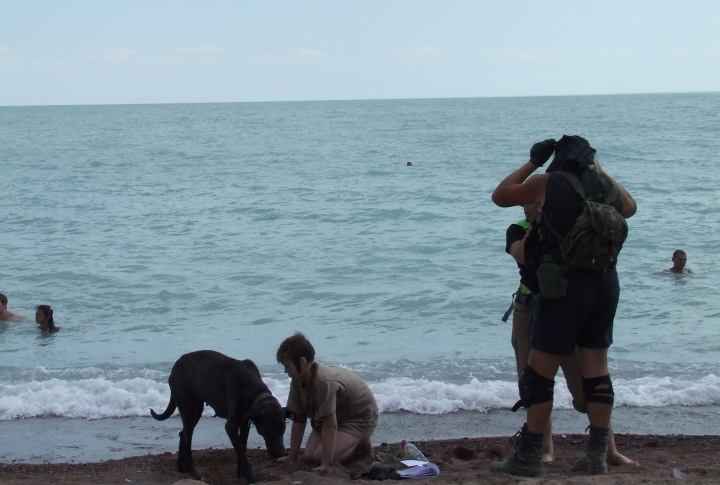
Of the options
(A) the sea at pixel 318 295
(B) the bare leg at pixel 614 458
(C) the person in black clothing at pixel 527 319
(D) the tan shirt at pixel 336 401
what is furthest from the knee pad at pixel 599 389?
(A) the sea at pixel 318 295

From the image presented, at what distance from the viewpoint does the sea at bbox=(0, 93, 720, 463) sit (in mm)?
7176

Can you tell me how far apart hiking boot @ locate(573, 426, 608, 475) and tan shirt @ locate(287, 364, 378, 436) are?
1.47m

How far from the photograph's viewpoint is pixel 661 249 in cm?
1630

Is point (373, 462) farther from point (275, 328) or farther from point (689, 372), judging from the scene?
point (275, 328)

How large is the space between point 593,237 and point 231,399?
2.28m

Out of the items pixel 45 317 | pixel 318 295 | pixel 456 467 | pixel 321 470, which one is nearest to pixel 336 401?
pixel 321 470

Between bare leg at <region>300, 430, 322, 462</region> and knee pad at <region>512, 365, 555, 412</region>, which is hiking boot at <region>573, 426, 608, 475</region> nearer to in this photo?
knee pad at <region>512, 365, 555, 412</region>

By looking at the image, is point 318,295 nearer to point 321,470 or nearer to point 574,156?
point 321,470

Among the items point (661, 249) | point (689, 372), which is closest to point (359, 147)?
point (661, 249)

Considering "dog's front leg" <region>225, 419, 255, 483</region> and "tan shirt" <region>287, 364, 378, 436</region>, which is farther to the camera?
"tan shirt" <region>287, 364, 378, 436</region>

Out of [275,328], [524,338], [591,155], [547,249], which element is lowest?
[275,328]

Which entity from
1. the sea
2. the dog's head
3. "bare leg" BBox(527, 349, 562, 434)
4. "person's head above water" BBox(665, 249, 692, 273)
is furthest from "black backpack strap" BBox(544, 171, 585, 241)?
"person's head above water" BBox(665, 249, 692, 273)

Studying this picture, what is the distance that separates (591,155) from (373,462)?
2.41 metres

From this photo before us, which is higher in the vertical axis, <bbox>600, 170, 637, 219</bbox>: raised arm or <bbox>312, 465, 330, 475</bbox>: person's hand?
<bbox>600, 170, 637, 219</bbox>: raised arm
